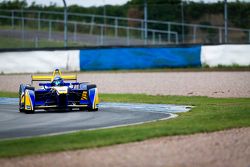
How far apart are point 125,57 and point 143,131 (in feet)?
68.9

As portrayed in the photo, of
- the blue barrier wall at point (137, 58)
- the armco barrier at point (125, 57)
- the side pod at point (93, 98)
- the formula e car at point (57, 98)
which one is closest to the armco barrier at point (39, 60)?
the armco barrier at point (125, 57)

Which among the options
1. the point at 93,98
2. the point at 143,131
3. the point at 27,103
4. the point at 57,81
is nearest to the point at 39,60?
the point at 57,81

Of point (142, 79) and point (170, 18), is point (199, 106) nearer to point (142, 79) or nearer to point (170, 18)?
point (142, 79)

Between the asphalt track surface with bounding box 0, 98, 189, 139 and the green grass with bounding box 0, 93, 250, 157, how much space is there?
0.73m

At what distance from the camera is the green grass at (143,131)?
434 inches

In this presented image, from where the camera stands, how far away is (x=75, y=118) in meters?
16.1

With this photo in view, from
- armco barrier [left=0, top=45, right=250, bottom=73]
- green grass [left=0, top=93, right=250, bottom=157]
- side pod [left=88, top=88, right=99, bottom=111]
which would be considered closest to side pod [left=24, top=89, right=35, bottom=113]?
side pod [left=88, top=88, right=99, bottom=111]

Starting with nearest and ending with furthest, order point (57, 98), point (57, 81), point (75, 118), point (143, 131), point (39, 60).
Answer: point (143, 131) < point (75, 118) < point (57, 98) < point (57, 81) < point (39, 60)

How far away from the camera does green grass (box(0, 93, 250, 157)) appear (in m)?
11.0

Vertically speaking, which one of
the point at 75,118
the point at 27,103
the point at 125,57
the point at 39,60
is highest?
the point at 125,57

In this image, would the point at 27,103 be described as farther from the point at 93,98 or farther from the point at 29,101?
the point at 93,98

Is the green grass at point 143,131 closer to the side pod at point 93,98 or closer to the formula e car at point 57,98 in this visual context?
the side pod at point 93,98

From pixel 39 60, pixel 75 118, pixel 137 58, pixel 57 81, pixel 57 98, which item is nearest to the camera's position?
pixel 75 118

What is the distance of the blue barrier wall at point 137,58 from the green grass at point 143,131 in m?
14.4
